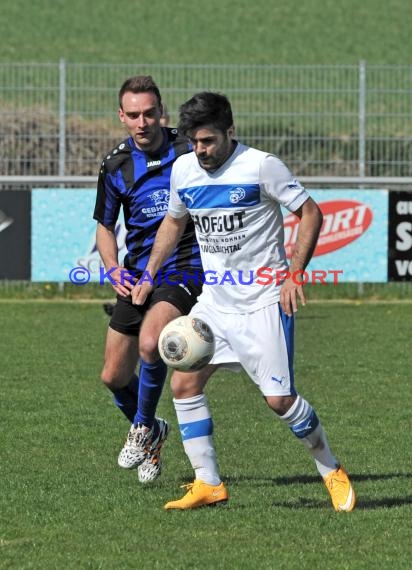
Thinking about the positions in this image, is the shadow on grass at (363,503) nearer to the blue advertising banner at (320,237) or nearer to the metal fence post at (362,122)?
the blue advertising banner at (320,237)

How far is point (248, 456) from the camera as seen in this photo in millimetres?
8117

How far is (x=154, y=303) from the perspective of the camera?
24.8 ft

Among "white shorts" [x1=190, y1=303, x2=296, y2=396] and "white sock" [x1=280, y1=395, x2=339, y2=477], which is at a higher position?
"white shorts" [x1=190, y1=303, x2=296, y2=396]

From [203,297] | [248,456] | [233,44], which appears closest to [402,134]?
[248,456]

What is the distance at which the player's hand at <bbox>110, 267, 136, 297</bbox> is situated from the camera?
758cm

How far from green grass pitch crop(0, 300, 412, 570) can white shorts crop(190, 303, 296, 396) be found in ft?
2.04

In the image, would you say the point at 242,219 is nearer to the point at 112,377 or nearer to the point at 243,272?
the point at 243,272

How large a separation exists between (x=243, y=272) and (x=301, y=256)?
1.05ft

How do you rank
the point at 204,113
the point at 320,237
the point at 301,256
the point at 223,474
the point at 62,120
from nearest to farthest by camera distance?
1. the point at 204,113
2. the point at 301,256
3. the point at 223,474
4. the point at 320,237
5. the point at 62,120

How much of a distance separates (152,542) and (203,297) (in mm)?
1385

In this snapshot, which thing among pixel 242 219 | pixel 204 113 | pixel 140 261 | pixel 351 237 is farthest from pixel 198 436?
pixel 351 237

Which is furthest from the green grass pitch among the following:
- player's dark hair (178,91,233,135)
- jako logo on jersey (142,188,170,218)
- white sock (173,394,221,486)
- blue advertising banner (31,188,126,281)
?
blue advertising banner (31,188,126,281)

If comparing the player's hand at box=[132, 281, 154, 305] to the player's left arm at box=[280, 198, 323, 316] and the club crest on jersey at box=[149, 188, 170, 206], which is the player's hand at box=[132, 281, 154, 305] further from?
the player's left arm at box=[280, 198, 323, 316]

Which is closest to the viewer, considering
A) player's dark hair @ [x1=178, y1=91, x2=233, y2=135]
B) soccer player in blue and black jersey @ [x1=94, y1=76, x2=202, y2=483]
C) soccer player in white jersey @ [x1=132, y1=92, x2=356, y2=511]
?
player's dark hair @ [x1=178, y1=91, x2=233, y2=135]
